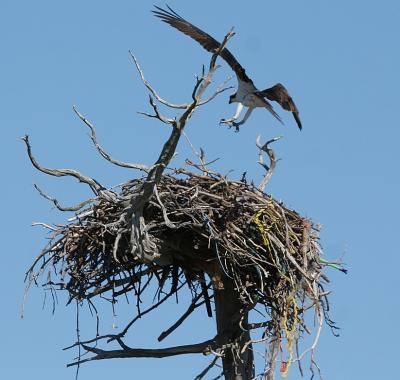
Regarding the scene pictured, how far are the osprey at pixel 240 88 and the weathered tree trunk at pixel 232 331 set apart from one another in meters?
2.21

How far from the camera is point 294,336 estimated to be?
28.7ft

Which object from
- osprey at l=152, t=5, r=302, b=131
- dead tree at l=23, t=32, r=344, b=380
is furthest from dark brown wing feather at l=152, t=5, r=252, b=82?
dead tree at l=23, t=32, r=344, b=380

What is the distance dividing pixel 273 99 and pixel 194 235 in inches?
104

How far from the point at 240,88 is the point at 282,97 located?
4.23 feet

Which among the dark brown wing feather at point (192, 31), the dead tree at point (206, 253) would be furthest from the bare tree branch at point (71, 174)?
the dark brown wing feather at point (192, 31)

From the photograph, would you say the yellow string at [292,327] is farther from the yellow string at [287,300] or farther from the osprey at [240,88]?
the osprey at [240,88]

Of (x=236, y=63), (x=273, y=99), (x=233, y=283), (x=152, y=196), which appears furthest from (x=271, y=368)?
(x=236, y=63)

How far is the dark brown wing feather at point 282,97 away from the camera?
10734 mm

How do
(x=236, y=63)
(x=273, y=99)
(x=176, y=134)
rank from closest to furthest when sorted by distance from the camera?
(x=176, y=134) → (x=273, y=99) → (x=236, y=63)

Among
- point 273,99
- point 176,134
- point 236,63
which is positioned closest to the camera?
point 176,134

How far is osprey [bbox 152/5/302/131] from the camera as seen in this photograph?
36.1 feet

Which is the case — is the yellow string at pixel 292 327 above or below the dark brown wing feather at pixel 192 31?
below

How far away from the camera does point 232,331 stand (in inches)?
364

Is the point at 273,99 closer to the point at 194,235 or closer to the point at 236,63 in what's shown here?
the point at 236,63
